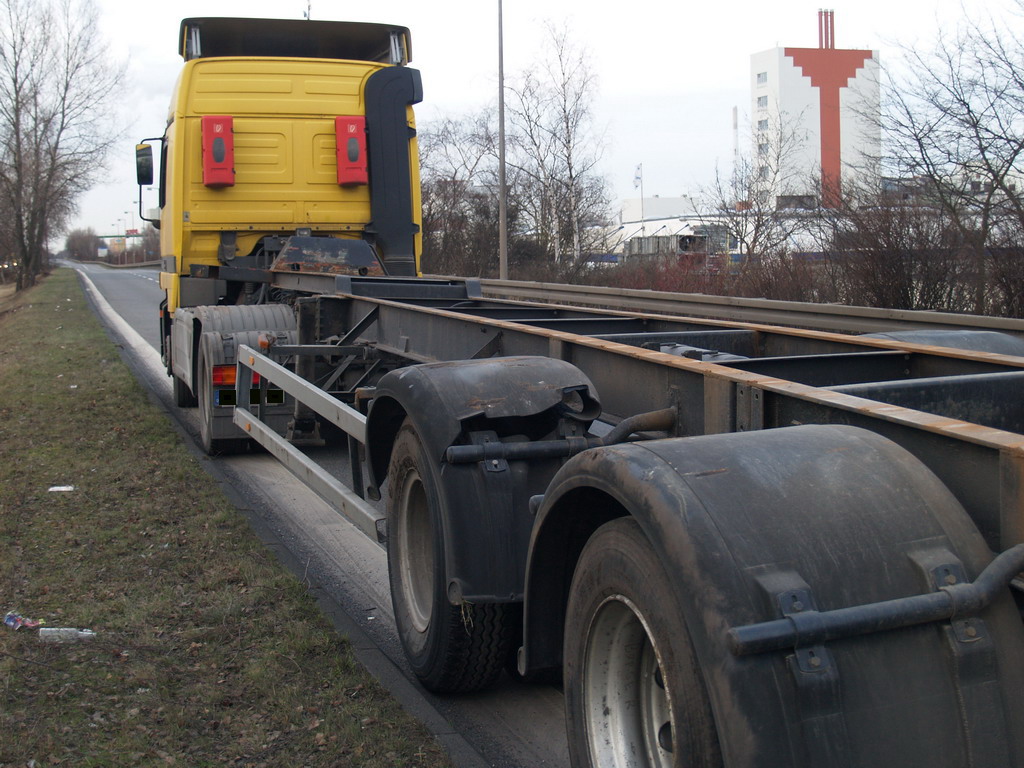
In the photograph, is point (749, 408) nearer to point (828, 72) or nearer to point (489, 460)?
point (489, 460)

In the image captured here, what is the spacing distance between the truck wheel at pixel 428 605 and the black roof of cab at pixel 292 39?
754 cm

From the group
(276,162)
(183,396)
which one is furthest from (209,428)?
(276,162)

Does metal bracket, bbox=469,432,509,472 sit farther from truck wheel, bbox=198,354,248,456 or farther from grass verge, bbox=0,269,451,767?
truck wheel, bbox=198,354,248,456

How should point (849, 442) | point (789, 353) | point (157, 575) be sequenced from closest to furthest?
point (849, 442) → point (789, 353) → point (157, 575)

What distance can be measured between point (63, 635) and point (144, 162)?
7.62 m

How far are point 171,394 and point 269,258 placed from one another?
314 cm

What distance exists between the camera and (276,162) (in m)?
10.2

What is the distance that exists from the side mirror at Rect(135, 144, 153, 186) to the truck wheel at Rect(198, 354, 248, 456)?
3.22 meters

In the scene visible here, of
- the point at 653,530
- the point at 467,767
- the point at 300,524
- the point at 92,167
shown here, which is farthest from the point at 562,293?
the point at 92,167

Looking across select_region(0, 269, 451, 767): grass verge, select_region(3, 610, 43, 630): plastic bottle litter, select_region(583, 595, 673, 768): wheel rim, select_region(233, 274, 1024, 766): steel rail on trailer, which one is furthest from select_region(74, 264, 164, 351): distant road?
select_region(583, 595, 673, 768): wheel rim

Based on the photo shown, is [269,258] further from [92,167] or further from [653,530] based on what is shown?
[92,167]


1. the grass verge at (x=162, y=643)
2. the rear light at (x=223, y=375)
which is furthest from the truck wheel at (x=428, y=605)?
the rear light at (x=223, y=375)

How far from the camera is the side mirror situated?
10984 mm

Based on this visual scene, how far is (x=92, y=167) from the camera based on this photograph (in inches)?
1966
